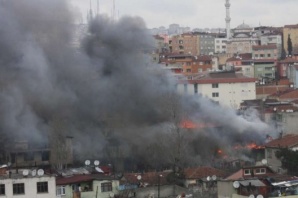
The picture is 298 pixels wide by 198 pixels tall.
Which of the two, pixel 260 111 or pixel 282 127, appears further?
pixel 260 111

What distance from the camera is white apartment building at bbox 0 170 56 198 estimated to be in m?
13.8

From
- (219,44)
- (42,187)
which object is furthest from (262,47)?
(42,187)

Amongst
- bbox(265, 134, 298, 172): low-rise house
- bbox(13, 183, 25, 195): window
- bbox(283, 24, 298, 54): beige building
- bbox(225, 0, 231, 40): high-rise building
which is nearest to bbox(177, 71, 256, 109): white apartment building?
bbox(265, 134, 298, 172): low-rise house

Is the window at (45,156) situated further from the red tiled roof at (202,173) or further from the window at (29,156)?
the red tiled roof at (202,173)

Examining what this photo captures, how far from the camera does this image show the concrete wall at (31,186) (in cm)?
1380

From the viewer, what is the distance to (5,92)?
2316 cm

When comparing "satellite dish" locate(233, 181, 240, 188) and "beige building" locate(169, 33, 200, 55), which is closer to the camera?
→ "satellite dish" locate(233, 181, 240, 188)

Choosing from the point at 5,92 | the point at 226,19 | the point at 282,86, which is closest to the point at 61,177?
the point at 5,92

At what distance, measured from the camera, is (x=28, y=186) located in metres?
13.9

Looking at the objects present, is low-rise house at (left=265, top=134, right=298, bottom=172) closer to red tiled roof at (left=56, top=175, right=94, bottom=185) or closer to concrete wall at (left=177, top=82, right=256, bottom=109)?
red tiled roof at (left=56, top=175, right=94, bottom=185)

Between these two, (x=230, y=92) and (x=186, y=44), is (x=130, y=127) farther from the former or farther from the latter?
(x=186, y=44)

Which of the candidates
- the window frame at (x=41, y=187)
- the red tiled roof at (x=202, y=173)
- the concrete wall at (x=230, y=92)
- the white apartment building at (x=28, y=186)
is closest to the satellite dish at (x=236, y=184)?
the white apartment building at (x=28, y=186)

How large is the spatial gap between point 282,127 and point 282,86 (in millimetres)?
11319

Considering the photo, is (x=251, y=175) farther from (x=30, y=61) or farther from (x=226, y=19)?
(x=226, y=19)
